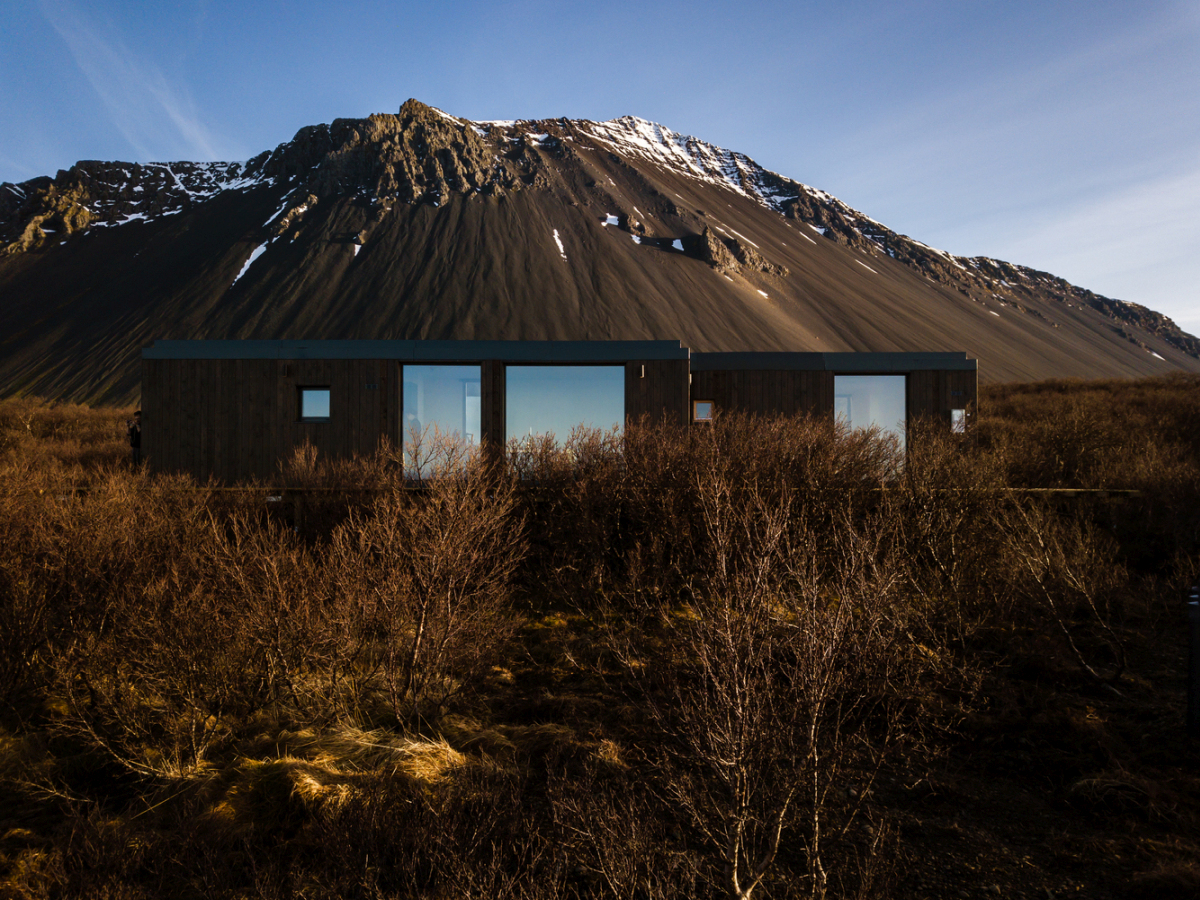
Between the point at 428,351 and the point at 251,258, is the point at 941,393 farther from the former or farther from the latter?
the point at 251,258

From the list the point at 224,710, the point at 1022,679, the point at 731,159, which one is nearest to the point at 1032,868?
the point at 1022,679

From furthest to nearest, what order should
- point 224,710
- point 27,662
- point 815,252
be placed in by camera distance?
point 815,252, point 27,662, point 224,710

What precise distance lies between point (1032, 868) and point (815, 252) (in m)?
97.6

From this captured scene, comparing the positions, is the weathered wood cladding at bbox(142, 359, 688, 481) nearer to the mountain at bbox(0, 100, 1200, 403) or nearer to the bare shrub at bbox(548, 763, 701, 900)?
the bare shrub at bbox(548, 763, 701, 900)

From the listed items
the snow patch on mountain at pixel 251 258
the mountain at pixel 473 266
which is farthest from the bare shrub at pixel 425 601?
the snow patch on mountain at pixel 251 258

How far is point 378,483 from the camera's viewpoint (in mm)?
10172

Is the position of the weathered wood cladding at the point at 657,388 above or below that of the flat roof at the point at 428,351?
below

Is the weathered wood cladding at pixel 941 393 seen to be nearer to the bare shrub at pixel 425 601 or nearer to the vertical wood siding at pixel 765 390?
the vertical wood siding at pixel 765 390

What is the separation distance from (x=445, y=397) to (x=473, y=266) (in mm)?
58051

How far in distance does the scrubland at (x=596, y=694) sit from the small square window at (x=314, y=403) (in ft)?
10.5

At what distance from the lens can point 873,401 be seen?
14594 millimetres

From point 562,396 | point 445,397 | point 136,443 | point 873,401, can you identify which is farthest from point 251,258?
point 873,401

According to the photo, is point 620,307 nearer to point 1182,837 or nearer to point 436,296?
point 436,296

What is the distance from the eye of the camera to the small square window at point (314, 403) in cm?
1312
